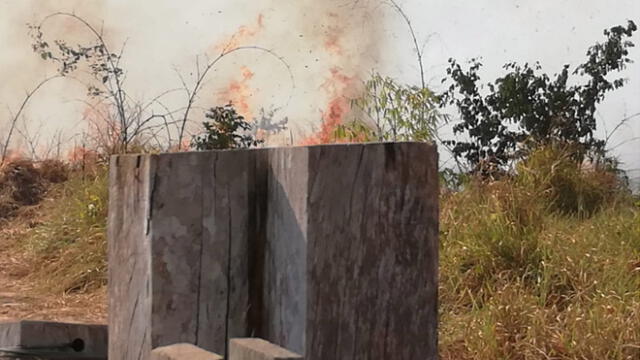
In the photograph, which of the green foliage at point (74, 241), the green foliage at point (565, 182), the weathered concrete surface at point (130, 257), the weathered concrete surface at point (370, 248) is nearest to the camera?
the weathered concrete surface at point (370, 248)

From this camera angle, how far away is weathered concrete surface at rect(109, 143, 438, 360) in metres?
1.50

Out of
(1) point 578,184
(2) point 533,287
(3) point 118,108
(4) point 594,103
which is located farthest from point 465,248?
(3) point 118,108

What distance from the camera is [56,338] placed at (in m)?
1.95

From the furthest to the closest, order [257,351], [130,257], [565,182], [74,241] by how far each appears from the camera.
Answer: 1. [74,241]
2. [565,182]
3. [130,257]
4. [257,351]

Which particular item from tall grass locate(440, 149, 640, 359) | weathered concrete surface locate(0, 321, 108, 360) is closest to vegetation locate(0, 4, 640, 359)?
tall grass locate(440, 149, 640, 359)

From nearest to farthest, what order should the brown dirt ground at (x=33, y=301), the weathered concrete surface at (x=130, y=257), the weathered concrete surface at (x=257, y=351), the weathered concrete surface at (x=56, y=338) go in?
the weathered concrete surface at (x=257, y=351)
the weathered concrete surface at (x=130, y=257)
the weathered concrete surface at (x=56, y=338)
the brown dirt ground at (x=33, y=301)

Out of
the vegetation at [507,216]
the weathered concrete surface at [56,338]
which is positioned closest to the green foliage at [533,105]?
the vegetation at [507,216]

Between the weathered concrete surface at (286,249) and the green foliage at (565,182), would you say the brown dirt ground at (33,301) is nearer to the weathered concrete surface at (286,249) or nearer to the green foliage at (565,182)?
the green foliage at (565,182)

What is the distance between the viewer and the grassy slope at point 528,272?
3.68m

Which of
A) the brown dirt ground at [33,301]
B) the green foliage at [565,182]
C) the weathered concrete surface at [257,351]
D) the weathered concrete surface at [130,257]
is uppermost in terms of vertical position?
the green foliage at [565,182]

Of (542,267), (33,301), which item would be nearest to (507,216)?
(542,267)

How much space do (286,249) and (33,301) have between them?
4366 mm

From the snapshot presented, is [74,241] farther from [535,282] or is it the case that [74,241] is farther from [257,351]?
[257,351]

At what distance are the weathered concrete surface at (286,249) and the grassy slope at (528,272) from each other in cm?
221
